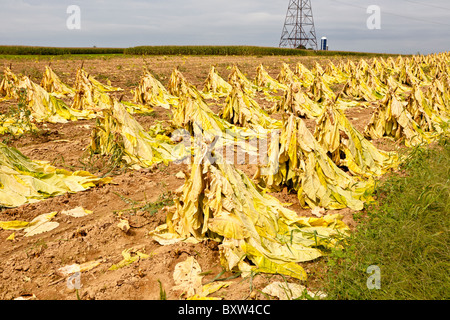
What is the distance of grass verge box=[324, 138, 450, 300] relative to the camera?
2.42m

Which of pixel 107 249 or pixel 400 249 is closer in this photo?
pixel 400 249

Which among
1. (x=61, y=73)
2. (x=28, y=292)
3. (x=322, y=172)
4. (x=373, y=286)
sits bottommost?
(x=28, y=292)

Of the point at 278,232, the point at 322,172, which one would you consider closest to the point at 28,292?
the point at 278,232

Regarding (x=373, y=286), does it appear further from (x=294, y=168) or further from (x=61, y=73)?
(x=61, y=73)

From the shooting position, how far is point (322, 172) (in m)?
4.09

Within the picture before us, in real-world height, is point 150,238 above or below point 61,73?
below

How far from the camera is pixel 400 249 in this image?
287 centimetres

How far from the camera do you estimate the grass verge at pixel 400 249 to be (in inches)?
95.4

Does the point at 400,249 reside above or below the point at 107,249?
above

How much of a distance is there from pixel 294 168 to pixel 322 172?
34 centimetres

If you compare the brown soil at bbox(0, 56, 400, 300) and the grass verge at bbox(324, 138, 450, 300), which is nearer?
the grass verge at bbox(324, 138, 450, 300)

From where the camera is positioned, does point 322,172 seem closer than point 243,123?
Yes

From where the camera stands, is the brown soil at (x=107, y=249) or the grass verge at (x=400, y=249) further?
the brown soil at (x=107, y=249)
